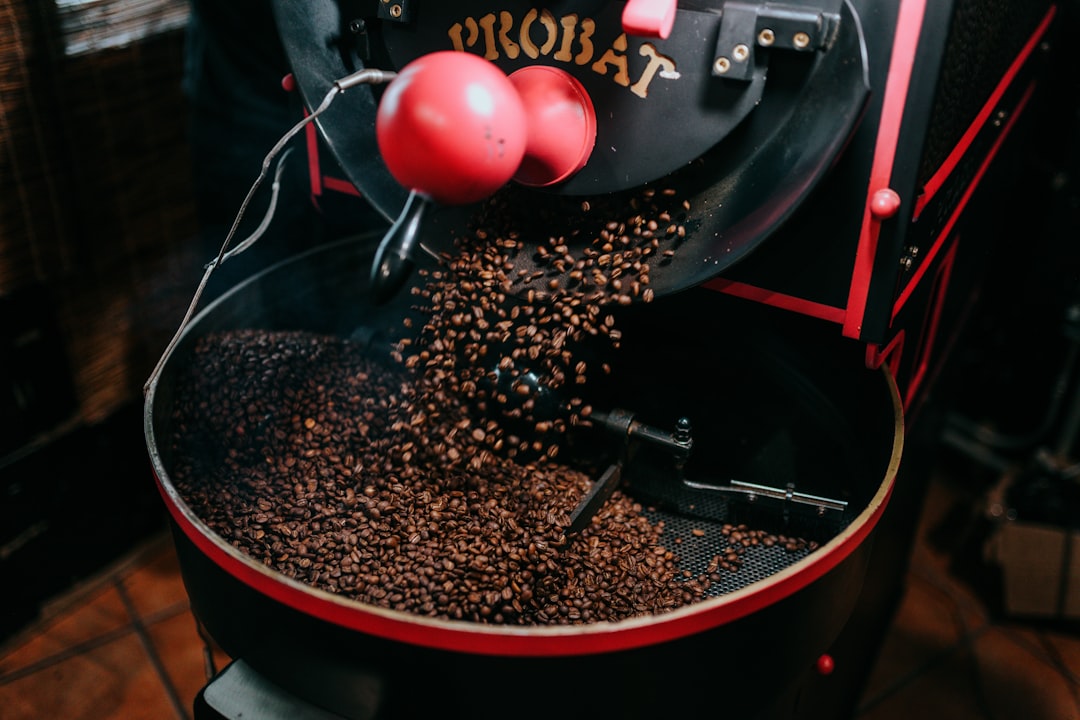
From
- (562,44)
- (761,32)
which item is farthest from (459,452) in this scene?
(761,32)

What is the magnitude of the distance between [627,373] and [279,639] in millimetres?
754

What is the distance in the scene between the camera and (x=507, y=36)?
45.3 inches

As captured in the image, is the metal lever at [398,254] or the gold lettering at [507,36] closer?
the metal lever at [398,254]

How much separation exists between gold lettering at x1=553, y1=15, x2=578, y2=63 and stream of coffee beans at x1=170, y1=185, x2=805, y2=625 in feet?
0.68

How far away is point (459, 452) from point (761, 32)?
759 millimetres

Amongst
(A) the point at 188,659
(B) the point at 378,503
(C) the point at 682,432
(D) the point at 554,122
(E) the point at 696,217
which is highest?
(D) the point at 554,122

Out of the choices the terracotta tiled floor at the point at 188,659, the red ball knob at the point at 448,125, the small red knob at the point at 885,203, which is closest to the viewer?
the red ball knob at the point at 448,125

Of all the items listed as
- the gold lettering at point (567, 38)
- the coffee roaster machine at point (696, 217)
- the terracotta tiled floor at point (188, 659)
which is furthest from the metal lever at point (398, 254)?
the terracotta tiled floor at point (188, 659)

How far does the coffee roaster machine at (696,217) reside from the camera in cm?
95

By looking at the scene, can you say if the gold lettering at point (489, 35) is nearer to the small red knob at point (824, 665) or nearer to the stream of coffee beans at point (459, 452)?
the stream of coffee beans at point (459, 452)

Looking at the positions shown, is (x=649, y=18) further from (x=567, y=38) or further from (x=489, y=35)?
(x=489, y=35)

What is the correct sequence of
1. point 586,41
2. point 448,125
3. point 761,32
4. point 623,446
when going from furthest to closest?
point 623,446 < point 586,41 < point 761,32 < point 448,125

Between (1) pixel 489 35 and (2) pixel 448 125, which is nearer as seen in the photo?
→ (2) pixel 448 125

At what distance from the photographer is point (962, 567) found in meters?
2.43
